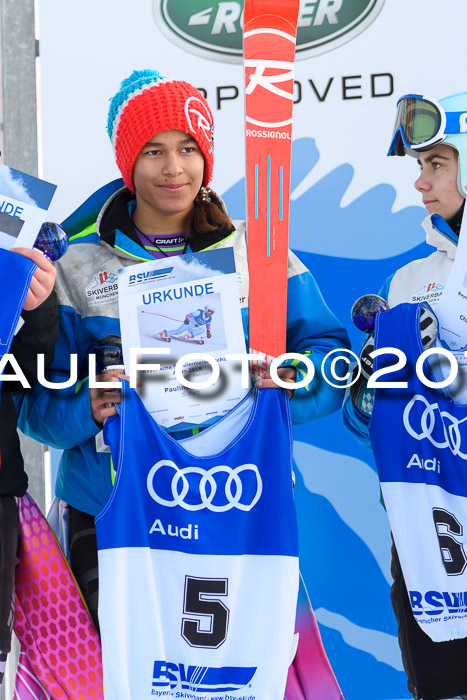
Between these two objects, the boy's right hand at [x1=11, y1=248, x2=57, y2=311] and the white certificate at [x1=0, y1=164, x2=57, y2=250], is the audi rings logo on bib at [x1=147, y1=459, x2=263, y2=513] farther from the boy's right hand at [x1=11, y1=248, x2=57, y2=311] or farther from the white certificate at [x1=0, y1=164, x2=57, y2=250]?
the white certificate at [x1=0, y1=164, x2=57, y2=250]

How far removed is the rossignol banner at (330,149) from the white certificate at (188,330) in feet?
3.09

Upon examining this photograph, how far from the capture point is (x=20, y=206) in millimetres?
1955

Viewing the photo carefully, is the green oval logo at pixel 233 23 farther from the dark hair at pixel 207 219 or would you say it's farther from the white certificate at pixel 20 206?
the white certificate at pixel 20 206

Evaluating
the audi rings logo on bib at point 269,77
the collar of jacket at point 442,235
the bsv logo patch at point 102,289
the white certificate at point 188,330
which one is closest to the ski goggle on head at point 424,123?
the collar of jacket at point 442,235

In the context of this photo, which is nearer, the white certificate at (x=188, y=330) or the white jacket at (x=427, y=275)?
the white certificate at (x=188, y=330)

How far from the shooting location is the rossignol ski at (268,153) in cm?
214

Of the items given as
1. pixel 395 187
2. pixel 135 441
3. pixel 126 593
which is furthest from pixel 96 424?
pixel 395 187

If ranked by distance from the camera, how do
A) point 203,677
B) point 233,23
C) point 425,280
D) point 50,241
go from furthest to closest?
1. point 233,23
2. point 425,280
3. point 50,241
4. point 203,677

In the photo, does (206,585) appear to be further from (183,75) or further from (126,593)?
(183,75)

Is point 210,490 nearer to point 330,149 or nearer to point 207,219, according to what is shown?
point 207,219

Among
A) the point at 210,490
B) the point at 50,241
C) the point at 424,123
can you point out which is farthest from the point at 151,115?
the point at 210,490

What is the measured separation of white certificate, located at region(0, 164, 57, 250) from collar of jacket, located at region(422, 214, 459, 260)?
1.00 meters

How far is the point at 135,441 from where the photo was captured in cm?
196

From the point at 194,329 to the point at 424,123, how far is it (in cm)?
81
